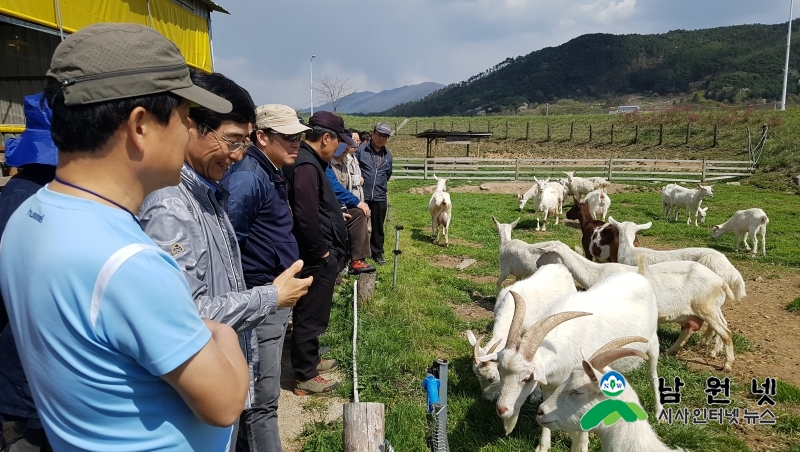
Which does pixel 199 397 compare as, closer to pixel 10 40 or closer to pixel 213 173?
pixel 213 173

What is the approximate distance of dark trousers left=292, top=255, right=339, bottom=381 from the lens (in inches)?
160

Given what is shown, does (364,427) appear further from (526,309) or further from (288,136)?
(526,309)

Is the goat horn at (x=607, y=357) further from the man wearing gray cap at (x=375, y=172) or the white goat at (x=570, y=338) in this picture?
the man wearing gray cap at (x=375, y=172)

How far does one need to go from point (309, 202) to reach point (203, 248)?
1965 mm

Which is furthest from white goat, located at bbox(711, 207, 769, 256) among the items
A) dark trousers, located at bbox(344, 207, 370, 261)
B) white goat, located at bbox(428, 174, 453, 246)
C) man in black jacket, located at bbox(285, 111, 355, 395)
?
man in black jacket, located at bbox(285, 111, 355, 395)

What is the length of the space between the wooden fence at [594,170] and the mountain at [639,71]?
78.2 metres

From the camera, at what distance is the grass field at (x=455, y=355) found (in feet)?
12.1

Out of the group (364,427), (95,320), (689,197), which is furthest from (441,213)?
(95,320)

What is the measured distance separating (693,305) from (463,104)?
146222 mm

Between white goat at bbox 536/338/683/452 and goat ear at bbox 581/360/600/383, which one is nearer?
goat ear at bbox 581/360/600/383

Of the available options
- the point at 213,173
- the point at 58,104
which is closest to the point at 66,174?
the point at 58,104

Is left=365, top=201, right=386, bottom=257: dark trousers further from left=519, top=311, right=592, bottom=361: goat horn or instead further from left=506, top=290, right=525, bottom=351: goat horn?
left=519, top=311, right=592, bottom=361: goat horn

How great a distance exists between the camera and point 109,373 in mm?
947

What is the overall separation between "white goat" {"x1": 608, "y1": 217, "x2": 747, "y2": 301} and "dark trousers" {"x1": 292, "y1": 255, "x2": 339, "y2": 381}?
3541 millimetres
